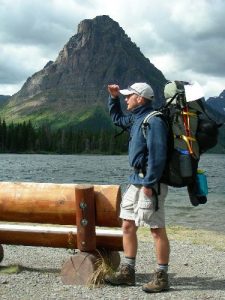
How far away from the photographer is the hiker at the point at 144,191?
7984mm

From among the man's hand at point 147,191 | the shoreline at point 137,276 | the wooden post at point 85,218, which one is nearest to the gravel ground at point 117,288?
the shoreline at point 137,276

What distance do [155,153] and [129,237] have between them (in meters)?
1.58

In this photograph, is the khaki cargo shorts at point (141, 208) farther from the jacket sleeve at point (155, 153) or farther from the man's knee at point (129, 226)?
the jacket sleeve at point (155, 153)

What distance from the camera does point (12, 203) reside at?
370 inches

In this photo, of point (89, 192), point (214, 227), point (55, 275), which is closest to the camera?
point (89, 192)

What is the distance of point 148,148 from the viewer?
8.02 metres

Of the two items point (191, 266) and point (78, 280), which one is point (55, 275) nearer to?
point (78, 280)

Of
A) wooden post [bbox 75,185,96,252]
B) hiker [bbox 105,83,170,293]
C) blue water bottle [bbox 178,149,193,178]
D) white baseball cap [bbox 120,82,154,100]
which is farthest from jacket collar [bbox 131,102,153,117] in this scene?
wooden post [bbox 75,185,96,252]

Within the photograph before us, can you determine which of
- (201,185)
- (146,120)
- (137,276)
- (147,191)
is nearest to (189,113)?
(146,120)

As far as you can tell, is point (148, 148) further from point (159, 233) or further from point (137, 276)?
point (137, 276)

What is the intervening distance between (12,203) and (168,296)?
10.8 feet

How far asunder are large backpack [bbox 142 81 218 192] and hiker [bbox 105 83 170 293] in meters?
0.18

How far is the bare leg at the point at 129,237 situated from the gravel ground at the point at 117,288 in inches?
25.3

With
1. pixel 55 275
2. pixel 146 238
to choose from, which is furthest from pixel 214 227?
pixel 55 275
